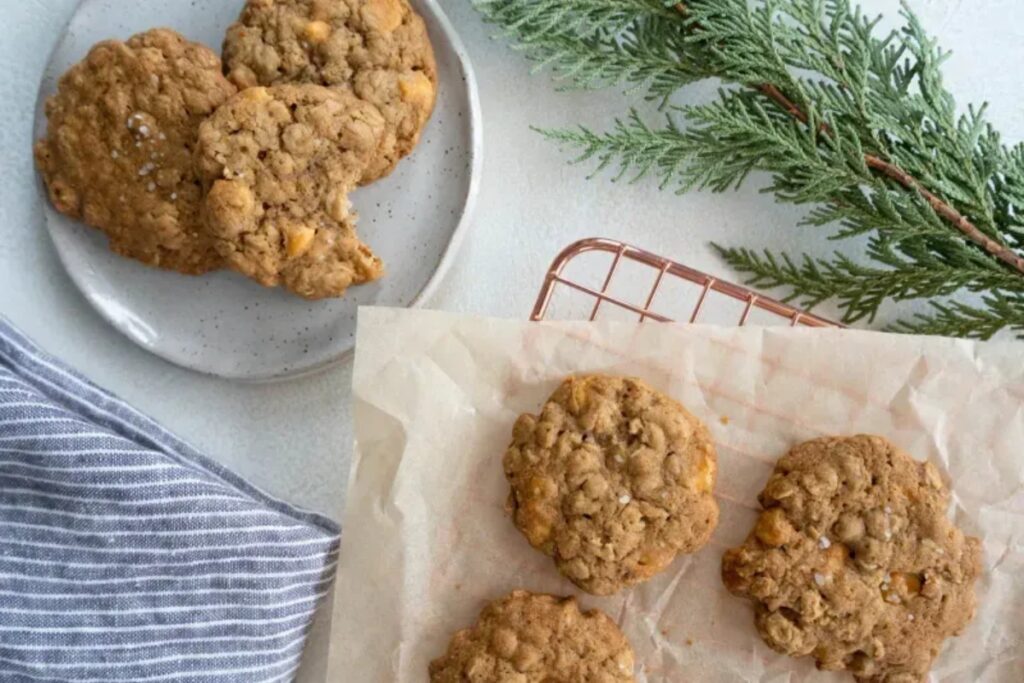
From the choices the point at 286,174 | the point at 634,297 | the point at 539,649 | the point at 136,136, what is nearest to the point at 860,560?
the point at 539,649

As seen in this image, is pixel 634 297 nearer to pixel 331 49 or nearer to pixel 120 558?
pixel 331 49

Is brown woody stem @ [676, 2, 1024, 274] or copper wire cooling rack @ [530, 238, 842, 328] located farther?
copper wire cooling rack @ [530, 238, 842, 328]

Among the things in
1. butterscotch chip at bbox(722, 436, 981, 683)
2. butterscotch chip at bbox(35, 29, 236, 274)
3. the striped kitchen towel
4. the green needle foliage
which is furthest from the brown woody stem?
the striped kitchen towel

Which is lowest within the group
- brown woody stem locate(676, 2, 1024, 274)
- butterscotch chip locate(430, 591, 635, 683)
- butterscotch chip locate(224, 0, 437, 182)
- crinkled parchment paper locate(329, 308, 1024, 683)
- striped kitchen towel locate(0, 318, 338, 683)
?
striped kitchen towel locate(0, 318, 338, 683)

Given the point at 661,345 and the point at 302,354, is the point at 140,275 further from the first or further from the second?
the point at 661,345

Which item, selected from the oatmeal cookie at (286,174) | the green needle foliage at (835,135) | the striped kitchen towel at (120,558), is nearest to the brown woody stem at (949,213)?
the green needle foliage at (835,135)

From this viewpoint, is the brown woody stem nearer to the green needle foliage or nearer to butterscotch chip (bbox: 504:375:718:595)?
the green needle foliage

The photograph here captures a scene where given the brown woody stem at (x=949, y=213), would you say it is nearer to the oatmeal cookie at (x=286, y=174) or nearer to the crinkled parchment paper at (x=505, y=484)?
the crinkled parchment paper at (x=505, y=484)

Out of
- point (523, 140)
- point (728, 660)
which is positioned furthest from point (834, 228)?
point (728, 660)
